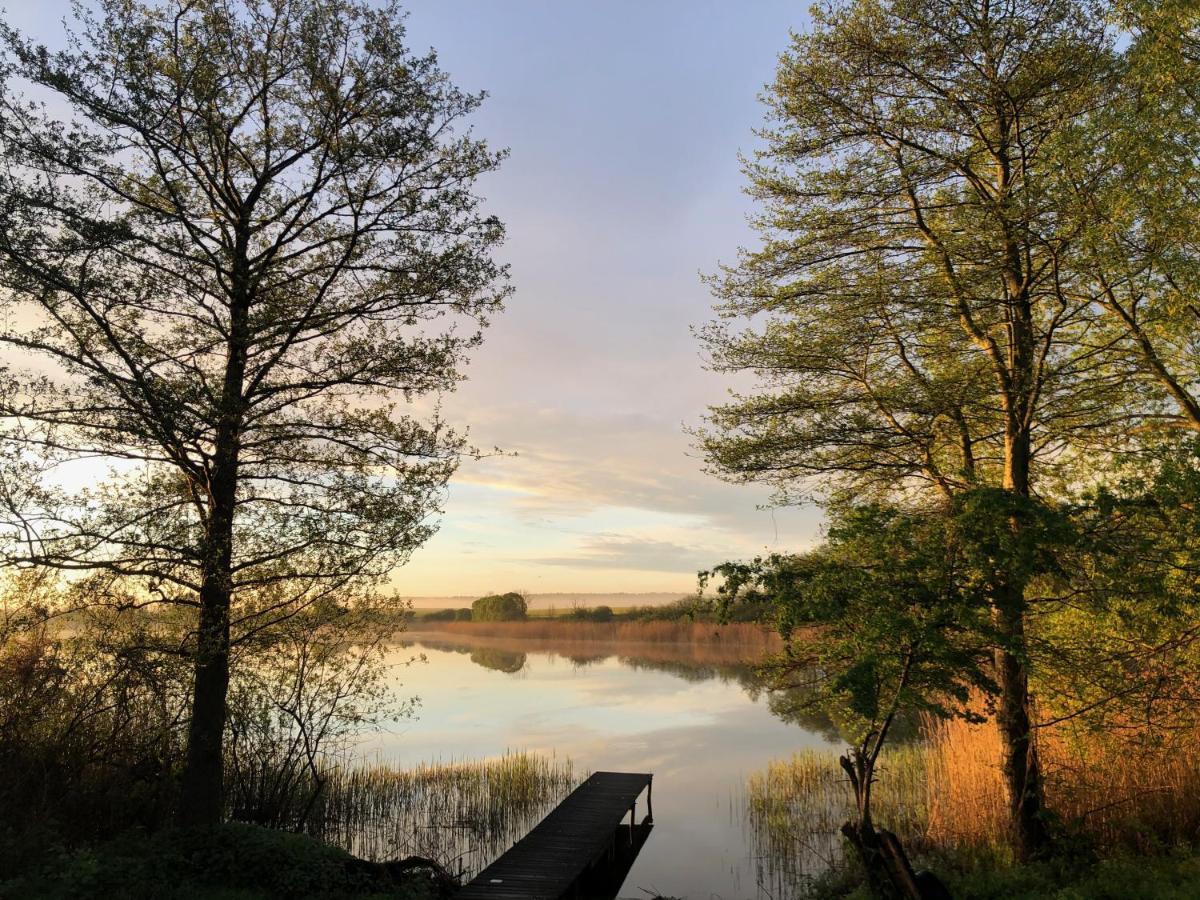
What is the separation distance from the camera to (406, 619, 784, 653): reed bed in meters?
43.6

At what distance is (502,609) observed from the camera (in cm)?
6438

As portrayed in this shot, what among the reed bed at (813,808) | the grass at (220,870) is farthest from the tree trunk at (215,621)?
the reed bed at (813,808)

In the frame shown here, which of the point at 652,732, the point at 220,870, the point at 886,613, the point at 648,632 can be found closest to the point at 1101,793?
the point at 886,613

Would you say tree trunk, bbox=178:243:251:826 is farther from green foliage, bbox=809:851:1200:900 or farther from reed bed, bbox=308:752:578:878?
green foliage, bbox=809:851:1200:900

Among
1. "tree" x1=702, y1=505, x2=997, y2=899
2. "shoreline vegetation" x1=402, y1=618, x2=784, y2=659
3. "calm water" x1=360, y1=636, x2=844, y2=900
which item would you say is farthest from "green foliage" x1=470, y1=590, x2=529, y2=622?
"tree" x1=702, y1=505, x2=997, y2=899

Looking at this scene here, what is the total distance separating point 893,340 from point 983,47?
15.1 feet

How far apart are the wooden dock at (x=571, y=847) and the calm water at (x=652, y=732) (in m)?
0.63

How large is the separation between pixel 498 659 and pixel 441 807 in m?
36.6

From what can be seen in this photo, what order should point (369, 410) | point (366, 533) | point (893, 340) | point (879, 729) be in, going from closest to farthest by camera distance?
point (879, 729) → point (366, 533) → point (369, 410) → point (893, 340)

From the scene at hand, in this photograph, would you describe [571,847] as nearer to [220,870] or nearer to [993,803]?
[220,870]

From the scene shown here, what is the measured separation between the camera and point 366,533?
424 inches

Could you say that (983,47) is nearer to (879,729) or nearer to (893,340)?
(893,340)

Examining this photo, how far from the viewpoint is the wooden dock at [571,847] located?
995 cm

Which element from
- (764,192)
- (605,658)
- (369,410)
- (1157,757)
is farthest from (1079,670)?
(605,658)
